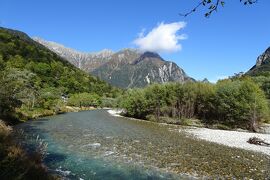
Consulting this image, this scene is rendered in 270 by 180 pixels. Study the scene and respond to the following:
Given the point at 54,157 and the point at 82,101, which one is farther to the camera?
the point at 82,101

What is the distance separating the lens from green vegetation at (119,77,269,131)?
57938mm

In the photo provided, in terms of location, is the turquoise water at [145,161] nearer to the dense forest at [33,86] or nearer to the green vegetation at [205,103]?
the dense forest at [33,86]

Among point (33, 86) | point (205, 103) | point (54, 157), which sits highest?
point (33, 86)

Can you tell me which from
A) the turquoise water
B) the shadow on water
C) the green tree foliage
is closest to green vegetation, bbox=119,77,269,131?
the turquoise water

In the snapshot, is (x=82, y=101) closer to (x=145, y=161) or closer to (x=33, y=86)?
(x=33, y=86)

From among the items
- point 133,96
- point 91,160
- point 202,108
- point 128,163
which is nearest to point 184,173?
point 128,163

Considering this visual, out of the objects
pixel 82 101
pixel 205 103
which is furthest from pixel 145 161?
pixel 82 101

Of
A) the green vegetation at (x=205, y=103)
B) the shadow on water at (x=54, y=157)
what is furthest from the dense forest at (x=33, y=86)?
the green vegetation at (x=205, y=103)

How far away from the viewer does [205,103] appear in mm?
71938

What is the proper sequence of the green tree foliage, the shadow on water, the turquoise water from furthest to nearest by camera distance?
the green tree foliage < the shadow on water < the turquoise water

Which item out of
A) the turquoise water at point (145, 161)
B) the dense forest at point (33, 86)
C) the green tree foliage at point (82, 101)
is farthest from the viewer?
the green tree foliage at point (82, 101)

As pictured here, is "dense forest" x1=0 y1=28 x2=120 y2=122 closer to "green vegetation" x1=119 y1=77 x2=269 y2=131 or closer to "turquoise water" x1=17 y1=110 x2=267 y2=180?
"turquoise water" x1=17 y1=110 x2=267 y2=180

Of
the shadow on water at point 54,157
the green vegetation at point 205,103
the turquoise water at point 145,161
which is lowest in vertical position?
the shadow on water at point 54,157

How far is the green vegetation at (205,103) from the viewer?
5794cm
